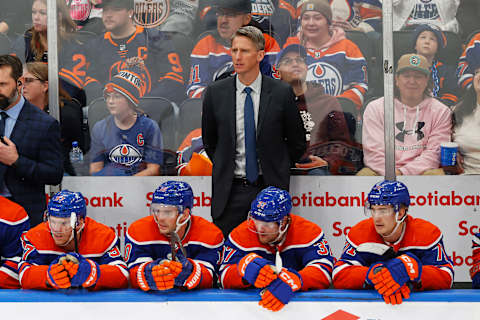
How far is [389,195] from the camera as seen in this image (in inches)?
137

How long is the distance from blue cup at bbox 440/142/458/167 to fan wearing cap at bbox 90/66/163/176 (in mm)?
2087

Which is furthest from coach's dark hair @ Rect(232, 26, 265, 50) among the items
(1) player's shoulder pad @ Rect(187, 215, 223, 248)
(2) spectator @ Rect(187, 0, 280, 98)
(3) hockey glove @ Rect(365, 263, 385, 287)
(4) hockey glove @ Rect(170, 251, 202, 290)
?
(3) hockey glove @ Rect(365, 263, 385, 287)

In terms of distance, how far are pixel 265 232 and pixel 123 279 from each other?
2.48ft

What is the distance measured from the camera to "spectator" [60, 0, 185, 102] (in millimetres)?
5066

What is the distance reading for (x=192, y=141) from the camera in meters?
5.10

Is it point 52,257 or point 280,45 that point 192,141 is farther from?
point 52,257

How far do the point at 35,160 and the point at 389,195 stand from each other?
92.6 inches

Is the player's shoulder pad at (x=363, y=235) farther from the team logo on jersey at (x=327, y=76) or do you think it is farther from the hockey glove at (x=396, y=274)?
the team logo on jersey at (x=327, y=76)

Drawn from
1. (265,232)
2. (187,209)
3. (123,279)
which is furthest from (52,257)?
(265,232)

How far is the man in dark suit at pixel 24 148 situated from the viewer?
4371mm

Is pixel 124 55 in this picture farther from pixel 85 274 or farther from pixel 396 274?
pixel 396 274
